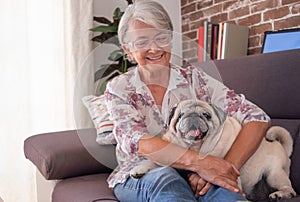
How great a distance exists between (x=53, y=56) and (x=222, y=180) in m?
1.72

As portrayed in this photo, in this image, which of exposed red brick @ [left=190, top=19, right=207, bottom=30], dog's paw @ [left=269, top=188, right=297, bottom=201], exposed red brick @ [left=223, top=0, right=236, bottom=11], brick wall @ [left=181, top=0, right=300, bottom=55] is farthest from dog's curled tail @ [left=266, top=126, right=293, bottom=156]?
exposed red brick @ [left=190, top=19, right=207, bottom=30]

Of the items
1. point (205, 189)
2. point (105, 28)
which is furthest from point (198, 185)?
point (105, 28)

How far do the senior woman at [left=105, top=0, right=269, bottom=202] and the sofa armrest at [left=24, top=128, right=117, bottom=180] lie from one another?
0.84 feet

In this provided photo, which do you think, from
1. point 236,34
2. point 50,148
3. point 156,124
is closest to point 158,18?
point 156,124

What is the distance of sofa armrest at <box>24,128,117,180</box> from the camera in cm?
158

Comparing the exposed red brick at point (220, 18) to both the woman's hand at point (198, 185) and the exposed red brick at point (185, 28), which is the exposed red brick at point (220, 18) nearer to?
the exposed red brick at point (185, 28)

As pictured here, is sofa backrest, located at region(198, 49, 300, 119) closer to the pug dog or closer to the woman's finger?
the pug dog

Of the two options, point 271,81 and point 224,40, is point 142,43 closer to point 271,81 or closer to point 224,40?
point 271,81

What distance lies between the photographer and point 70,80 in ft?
8.68

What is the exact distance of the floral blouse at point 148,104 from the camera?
4.36ft

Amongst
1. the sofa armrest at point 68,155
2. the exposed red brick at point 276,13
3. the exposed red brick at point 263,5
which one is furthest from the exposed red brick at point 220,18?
the sofa armrest at point 68,155

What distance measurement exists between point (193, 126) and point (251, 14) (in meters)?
1.52

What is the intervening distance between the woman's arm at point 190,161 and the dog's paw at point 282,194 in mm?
130

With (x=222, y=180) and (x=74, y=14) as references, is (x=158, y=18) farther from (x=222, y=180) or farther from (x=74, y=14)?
(x=74, y=14)
